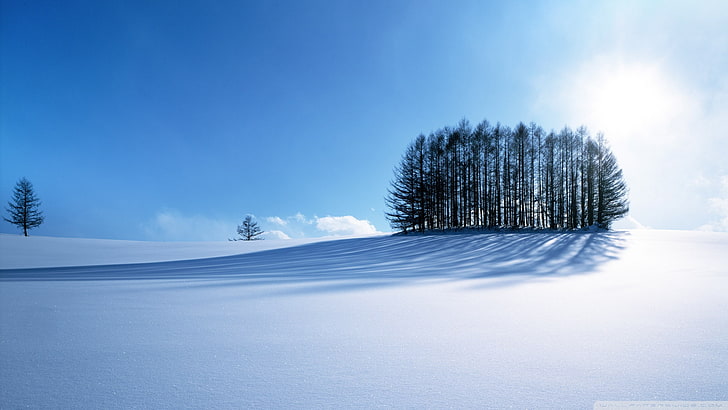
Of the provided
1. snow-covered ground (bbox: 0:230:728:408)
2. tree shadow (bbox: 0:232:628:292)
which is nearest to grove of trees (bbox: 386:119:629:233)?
tree shadow (bbox: 0:232:628:292)

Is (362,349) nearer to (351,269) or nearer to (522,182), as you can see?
(351,269)

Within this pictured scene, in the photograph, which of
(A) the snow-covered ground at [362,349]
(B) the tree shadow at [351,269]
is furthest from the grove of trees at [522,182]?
(A) the snow-covered ground at [362,349]

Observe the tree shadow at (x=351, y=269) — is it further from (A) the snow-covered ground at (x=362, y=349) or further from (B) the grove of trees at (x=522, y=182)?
(B) the grove of trees at (x=522, y=182)

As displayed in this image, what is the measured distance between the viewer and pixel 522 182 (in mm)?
21734

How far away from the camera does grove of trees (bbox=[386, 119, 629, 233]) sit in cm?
2172

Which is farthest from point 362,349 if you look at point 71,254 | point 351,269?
point 71,254

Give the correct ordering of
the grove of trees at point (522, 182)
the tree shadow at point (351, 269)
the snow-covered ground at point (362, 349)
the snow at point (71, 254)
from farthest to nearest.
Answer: the grove of trees at point (522, 182)
the snow at point (71, 254)
the tree shadow at point (351, 269)
the snow-covered ground at point (362, 349)

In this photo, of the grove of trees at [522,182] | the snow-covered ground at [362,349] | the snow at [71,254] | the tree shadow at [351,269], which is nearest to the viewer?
the snow-covered ground at [362,349]

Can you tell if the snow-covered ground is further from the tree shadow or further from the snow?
the snow

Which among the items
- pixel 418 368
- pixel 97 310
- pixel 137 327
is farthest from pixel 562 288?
pixel 97 310

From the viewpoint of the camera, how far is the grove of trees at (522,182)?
21.7 meters

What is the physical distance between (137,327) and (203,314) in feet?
1.48

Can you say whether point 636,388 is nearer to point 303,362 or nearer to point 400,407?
point 400,407

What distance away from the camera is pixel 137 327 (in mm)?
2035
